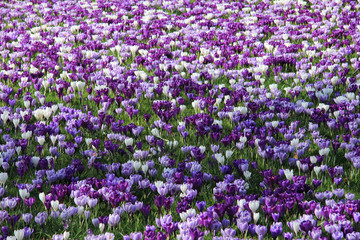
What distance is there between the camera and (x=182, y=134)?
5977 millimetres

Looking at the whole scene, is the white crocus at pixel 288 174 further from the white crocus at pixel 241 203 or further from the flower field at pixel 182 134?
the white crocus at pixel 241 203

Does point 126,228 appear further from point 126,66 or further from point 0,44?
point 0,44

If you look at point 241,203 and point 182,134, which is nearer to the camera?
point 241,203

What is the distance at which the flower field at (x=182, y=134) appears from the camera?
4.18m

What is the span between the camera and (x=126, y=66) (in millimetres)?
9539

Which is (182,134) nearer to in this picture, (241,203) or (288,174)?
(288,174)

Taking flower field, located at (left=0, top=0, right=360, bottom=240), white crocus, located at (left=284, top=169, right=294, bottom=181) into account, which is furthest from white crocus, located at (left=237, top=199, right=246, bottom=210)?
white crocus, located at (left=284, top=169, right=294, bottom=181)

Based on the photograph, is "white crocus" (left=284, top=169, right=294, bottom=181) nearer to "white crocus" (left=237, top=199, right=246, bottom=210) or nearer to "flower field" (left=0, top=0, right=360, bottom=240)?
"flower field" (left=0, top=0, right=360, bottom=240)

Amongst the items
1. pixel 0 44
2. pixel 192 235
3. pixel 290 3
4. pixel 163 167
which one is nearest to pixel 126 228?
pixel 192 235

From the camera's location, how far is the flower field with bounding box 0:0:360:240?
13.7ft

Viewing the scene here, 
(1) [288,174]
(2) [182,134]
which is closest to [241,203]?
(1) [288,174]

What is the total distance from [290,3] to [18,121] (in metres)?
11.6

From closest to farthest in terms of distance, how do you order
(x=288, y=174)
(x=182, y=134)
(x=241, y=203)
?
(x=241, y=203) → (x=288, y=174) → (x=182, y=134)

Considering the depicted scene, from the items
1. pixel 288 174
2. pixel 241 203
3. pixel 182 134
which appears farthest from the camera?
pixel 182 134
